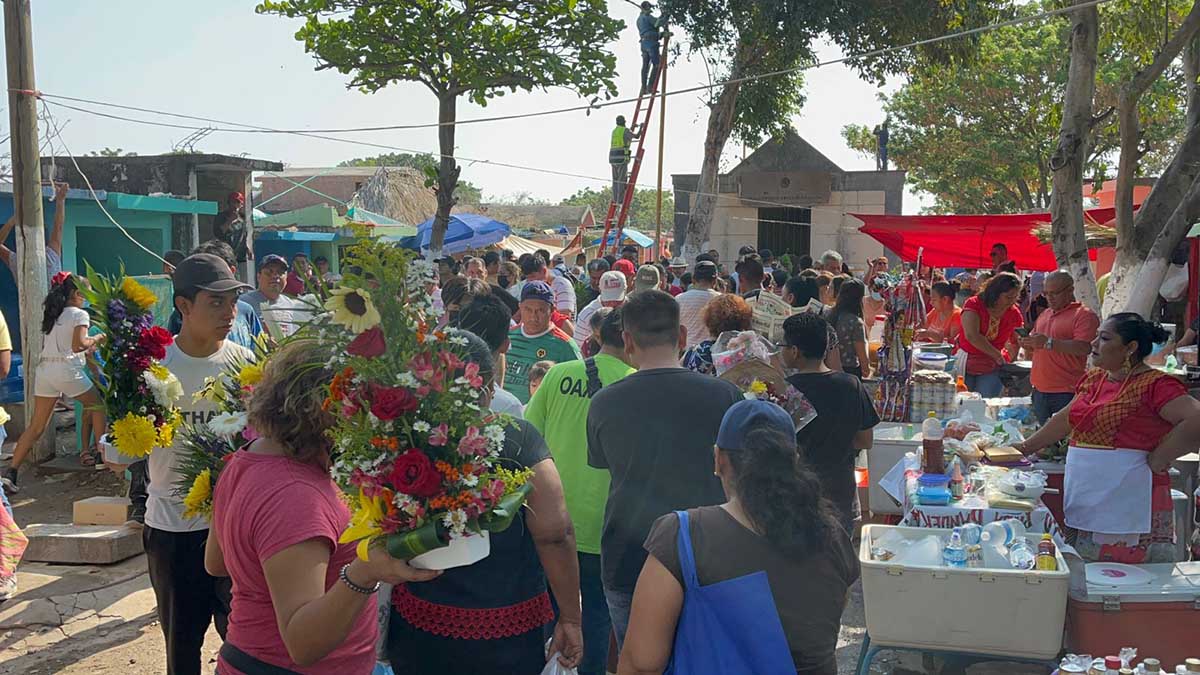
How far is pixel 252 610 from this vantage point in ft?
8.17

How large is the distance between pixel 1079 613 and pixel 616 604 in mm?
1983

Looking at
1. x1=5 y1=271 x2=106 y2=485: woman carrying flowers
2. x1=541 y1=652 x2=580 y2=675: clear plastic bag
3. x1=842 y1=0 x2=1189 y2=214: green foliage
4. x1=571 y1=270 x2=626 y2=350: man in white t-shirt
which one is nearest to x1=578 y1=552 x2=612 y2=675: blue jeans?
x1=541 y1=652 x2=580 y2=675: clear plastic bag

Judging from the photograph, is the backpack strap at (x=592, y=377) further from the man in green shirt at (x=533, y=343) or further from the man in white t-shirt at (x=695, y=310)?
the man in white t-shirt at (x=695, y=310)

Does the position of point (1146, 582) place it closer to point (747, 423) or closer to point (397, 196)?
point (747, 423)

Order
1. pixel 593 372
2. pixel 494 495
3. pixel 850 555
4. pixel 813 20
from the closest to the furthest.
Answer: pixel 494 495, pixel 850 555, pixel 593 372, pixel 813 20

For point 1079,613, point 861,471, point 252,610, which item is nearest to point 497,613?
point 252,610

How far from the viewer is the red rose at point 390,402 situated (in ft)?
6.89

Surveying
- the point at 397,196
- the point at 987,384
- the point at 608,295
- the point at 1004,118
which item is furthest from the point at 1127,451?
the point at 1004,118

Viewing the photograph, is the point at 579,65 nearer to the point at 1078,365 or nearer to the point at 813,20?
the point at 813,20

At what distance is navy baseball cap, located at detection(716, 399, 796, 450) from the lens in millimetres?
2697

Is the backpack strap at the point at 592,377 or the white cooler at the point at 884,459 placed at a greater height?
the backpack strap at the point at 592,377

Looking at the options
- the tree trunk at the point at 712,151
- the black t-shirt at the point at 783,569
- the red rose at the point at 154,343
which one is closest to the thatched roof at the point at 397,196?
the tree trunk at the point at 712,151

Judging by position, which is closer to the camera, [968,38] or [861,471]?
[861,471]

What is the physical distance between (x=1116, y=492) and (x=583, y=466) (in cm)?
260
